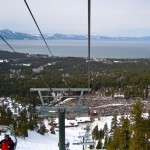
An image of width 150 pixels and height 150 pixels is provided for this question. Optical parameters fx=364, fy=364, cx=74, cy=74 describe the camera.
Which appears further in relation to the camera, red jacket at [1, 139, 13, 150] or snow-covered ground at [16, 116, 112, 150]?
snow-covered ground at [16, 116, 112, 150]

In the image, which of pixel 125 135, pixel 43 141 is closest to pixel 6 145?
pixel 125 135

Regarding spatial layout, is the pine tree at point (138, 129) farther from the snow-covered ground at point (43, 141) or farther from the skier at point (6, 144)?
the skier at point (6, 144)

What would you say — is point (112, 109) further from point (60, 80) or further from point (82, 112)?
point (82, 112)

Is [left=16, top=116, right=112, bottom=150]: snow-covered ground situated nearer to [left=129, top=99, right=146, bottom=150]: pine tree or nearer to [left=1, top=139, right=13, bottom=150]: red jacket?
[left=129, top=99, right=146, bottom=150]: pine tree

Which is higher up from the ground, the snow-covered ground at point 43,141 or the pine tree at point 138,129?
the pine tree at point 138,129

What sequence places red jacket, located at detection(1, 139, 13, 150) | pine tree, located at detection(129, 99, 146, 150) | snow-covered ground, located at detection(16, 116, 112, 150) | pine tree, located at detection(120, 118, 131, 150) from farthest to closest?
snow-covered ground, located at detection(16, 116, 112, 150)
pine tree, located at detection(120, 118, 131, 150)
pine tree, located at detection(129, 99, 146, 150)
red jacket, located at detection(1, 139, 13, 150)

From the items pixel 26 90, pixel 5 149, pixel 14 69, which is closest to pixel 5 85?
pixel 26 90

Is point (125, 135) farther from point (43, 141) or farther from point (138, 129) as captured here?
point (43, 141)

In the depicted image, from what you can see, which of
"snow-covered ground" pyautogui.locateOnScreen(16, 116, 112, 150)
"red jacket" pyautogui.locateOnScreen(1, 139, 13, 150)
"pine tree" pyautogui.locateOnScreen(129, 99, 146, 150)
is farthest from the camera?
"snow-covered ground" pyautogui.locateOnScreen(16, 116, 112, 150)

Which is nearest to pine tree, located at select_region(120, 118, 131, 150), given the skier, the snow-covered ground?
the snow-covered ground

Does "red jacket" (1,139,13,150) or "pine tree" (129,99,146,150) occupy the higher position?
"red jacket" (1,139,13,150)

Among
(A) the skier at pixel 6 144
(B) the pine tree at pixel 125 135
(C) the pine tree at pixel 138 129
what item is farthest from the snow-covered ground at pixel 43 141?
(A) the skier at pixel 6 144
